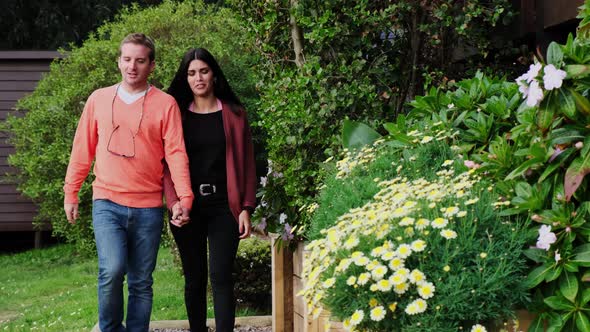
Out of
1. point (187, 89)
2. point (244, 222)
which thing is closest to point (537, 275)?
point (244, 222)

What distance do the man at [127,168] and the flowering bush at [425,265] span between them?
1613mm

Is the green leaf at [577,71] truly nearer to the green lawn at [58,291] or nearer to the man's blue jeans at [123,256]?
the man's blue jeans at [123,256]

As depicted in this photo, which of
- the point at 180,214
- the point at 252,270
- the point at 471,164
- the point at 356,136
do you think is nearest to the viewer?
the point at 471,164

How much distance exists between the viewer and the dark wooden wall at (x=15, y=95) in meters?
12.6

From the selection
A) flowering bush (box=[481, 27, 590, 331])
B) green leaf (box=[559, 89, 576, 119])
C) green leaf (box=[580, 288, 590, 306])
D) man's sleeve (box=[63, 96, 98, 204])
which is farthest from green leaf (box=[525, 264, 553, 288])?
man's sleeve (box=[63, 96, 98, 204])

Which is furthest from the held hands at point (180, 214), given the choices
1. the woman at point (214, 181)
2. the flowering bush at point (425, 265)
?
the flowering bush at point (425, 265)

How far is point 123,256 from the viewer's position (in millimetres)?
4477

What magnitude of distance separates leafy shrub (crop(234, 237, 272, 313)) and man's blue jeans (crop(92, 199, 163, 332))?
214cm

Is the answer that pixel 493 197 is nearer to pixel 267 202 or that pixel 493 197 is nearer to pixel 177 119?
pixel 177 119

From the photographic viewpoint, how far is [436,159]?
3611mm

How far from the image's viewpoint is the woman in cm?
457

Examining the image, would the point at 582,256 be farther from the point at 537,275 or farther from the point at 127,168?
the point at 127,168

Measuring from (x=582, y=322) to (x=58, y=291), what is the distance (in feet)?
24.8

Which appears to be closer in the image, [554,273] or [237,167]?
[554,273]
